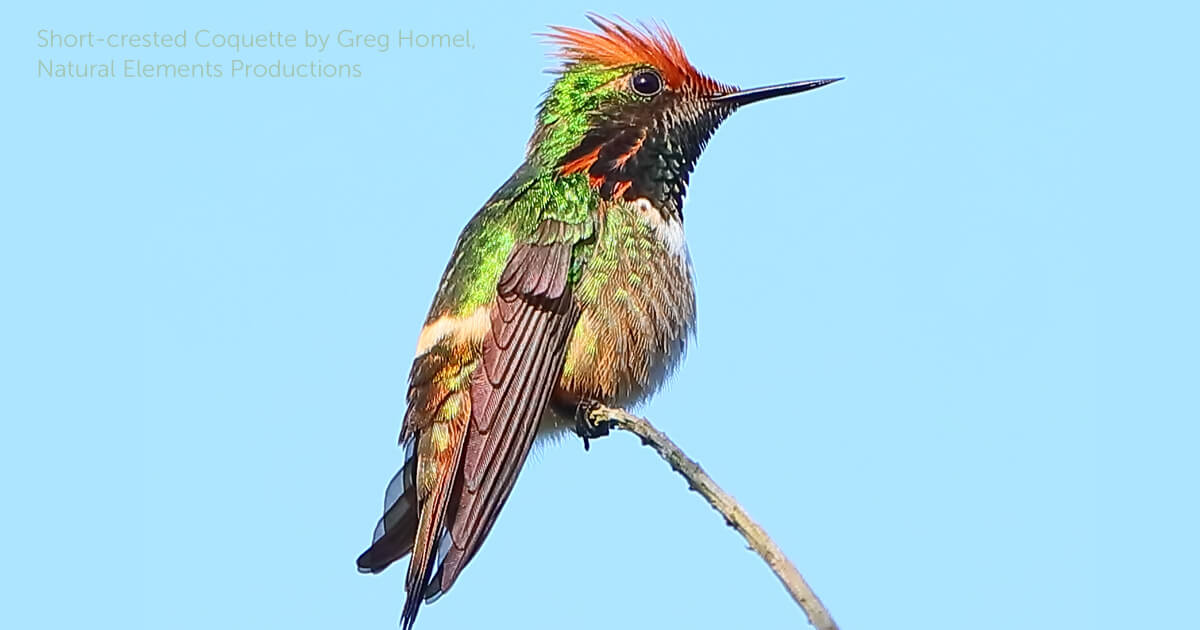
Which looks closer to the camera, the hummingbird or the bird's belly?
the hummingbird

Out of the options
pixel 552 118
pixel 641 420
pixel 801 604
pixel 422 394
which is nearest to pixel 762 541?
pixel 801 604

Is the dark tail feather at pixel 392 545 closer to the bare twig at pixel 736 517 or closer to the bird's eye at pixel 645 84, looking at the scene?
the bare twig at pixel 736 517

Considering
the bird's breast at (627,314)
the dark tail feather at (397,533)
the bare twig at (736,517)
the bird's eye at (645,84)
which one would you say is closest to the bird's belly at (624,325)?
the bird's breast at (627,314)

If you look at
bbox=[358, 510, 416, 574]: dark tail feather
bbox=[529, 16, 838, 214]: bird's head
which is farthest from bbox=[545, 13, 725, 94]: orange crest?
bbox=[358, 510, 416, 574]: dark tail feather

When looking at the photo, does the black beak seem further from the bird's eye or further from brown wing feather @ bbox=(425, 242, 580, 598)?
brown wing feather @ bbox=(425, 242, 580, 598)

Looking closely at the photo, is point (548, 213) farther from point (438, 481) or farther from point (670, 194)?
point (438, 481)
